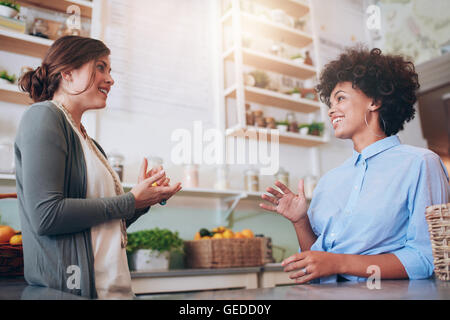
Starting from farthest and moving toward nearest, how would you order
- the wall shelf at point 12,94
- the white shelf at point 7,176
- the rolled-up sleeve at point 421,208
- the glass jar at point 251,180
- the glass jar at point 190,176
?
the glass jar at point 251,180 → the glass jar at point 190,176 → the wall shelf at point 12,94 → the white shelf at point 7,176 → the rolled-up sleeve at point 421,208

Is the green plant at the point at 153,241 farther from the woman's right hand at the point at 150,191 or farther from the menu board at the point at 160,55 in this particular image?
the woman's right hand at the point at 150,191

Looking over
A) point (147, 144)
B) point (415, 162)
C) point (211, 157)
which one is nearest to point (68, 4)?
point (147, 144)

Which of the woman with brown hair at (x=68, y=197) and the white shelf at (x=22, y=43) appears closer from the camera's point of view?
the woman with brown hair at (x=68, y=197)

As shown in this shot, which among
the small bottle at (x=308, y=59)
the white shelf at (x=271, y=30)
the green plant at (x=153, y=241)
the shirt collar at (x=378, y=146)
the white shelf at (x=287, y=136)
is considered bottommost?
the green plant at (x=153, y=241)

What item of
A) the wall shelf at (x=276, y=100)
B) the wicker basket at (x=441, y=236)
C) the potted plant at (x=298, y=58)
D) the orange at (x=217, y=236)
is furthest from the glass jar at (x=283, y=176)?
the wicker basket at (x=441, y=236)

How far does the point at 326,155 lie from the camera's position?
352 cm

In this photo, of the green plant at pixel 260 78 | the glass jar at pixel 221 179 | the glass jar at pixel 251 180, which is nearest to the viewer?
the glass jar at pixel 221 179

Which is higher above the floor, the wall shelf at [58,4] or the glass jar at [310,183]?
the wall shelf at [58,4]

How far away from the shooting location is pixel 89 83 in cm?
116

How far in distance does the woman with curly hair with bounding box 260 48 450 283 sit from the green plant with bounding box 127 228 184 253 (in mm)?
1157

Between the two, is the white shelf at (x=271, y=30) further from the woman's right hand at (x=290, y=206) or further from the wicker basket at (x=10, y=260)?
the wicker basket at (x=10, y=260)

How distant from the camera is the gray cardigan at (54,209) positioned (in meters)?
0.87

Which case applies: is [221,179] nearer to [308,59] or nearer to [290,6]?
[308,59]

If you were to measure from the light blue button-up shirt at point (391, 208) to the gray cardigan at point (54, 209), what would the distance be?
1.91ft
